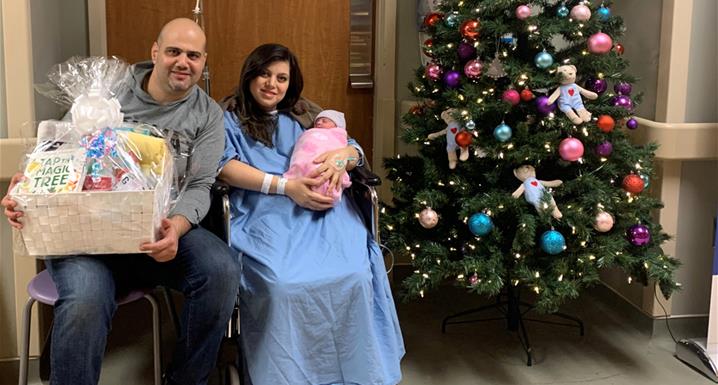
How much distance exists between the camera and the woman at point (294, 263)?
2393 mm

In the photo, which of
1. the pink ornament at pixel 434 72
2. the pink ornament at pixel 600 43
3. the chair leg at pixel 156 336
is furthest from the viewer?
the pink ornament at pixel 434 72

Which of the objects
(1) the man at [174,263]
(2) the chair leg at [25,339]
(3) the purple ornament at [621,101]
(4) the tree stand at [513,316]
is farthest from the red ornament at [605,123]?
(2) the chair leg at [25,339]

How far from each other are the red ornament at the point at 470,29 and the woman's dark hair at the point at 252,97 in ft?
1.87

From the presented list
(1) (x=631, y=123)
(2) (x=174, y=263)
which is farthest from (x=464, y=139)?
(2) (x=174, y=263)

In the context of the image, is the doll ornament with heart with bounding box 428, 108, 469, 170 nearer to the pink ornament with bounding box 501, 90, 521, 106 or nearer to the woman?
the pink ornament with bounding box 501, 90, 521, 106

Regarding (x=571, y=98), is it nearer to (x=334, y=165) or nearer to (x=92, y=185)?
(x=334, y=165)

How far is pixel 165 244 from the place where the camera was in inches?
86.1

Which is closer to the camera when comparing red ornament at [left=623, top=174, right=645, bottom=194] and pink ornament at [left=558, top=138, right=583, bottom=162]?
pink ornament at [left=558, top=138, right=583, bottom=162]

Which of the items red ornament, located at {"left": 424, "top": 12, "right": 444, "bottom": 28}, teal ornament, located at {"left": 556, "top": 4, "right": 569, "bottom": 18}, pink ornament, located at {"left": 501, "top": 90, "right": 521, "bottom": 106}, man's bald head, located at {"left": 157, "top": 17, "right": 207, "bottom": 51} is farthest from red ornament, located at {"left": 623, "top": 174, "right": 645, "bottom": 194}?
man's bald head, located at {"left": 157, "top": 17, "right": 207, "bottom": 51}

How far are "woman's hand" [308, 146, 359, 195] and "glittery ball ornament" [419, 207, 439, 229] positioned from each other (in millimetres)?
317

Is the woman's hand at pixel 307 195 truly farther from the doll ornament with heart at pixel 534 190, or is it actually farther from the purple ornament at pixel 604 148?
the purple ornament at pixel 604 148

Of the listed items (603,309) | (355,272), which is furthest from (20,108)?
(603,309)

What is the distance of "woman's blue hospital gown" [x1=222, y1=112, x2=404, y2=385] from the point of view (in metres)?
2.38

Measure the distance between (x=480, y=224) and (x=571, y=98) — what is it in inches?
20.1
